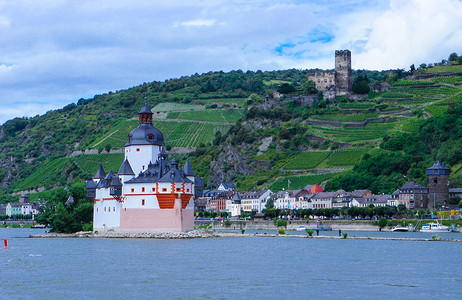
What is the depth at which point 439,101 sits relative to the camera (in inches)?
4734

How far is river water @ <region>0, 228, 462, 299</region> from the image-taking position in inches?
1193

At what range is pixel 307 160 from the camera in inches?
4493

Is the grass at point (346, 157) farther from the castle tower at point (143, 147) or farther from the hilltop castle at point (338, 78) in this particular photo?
the castle tower at point (143, 147)

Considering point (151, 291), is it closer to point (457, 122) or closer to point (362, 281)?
point (362, 281)

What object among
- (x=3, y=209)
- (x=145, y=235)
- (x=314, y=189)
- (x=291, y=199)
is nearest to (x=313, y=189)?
(x=314, y=189)

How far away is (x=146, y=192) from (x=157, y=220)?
2.54 metres

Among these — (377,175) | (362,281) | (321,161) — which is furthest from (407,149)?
(362,281)

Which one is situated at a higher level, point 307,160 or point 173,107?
point 173,107

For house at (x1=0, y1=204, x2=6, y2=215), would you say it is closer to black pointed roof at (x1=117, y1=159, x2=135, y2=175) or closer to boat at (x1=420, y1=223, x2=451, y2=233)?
black pointed roof at (x1=117, y1=159, x2=135, y2=175)

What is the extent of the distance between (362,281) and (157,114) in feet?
412

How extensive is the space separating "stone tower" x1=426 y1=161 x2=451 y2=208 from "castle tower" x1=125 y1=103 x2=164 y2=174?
35.5 m

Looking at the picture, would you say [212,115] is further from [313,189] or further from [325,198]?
[325,198]

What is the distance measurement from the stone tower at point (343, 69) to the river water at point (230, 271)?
265 ft

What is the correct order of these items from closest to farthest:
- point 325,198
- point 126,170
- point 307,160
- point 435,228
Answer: point 126,170
point 435,228
point 325,198
point 307,160
